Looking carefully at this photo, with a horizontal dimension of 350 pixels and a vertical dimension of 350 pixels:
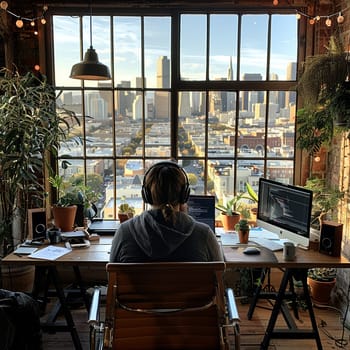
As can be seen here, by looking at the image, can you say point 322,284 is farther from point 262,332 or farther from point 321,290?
point 262,332

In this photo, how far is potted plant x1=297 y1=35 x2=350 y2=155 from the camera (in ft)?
8.99

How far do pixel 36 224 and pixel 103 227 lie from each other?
52 cm

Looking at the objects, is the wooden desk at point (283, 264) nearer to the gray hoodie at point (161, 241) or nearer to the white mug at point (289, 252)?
the white mug at point (289, 252)

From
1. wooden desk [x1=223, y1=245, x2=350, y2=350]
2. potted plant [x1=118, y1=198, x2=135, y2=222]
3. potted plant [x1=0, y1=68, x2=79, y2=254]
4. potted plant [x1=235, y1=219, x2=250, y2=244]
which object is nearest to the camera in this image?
wooden desk [x1=223, y1=245, x2=350, y2=350]

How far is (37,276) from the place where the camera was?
2.81m

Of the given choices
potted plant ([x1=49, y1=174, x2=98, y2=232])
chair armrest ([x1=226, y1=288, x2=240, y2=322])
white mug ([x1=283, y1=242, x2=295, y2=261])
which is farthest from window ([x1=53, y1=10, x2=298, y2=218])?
chair armrest ([x1=226, y1=288, x2=240, y2=322])

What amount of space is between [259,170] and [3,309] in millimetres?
2442

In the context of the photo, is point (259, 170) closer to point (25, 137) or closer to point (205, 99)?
point (205, 99)

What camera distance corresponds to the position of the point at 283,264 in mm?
2490

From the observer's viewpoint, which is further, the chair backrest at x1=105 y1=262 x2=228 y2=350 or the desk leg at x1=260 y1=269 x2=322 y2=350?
the desk leg at x1=260 y1=269 x2=322 y2=350

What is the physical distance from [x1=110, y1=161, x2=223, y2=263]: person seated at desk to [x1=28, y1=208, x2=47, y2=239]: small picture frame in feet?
4.15

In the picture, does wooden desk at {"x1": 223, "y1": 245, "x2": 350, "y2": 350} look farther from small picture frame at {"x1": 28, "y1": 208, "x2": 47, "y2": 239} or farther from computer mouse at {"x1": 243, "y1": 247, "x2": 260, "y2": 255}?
small picture frame at {"x1": 28, "y1": 208, "x2": 47, "y2": 239}

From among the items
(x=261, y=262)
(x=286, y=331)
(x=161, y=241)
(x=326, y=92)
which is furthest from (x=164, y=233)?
(x=326, y=92)

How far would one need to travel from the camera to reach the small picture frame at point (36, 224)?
290 cm
